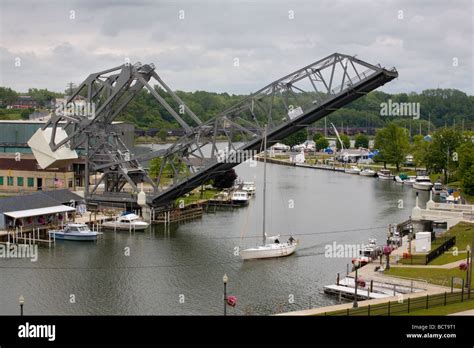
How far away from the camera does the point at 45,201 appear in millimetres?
33938

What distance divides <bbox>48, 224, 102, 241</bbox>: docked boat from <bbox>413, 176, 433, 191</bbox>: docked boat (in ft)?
95.2

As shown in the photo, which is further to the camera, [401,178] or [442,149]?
[401,178]

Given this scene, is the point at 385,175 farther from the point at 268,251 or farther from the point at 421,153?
the point at 268,251

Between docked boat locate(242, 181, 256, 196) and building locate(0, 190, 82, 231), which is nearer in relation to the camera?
building locate(0, 190, 82, 231)

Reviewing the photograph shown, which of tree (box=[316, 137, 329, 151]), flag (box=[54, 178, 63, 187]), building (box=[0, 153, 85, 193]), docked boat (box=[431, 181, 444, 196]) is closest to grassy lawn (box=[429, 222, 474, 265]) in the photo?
docked boat (box=[431, 181, 444, 196])

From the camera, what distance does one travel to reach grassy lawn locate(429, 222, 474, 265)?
2615cm

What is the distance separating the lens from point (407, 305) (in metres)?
19.7

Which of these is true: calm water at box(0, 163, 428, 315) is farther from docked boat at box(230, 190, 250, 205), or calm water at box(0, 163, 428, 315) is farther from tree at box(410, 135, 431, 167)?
tree at box(410, 135, 431, 167)

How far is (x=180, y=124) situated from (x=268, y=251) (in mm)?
10077

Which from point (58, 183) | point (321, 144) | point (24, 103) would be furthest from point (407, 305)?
point (24, 103)

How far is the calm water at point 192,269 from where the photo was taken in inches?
895
